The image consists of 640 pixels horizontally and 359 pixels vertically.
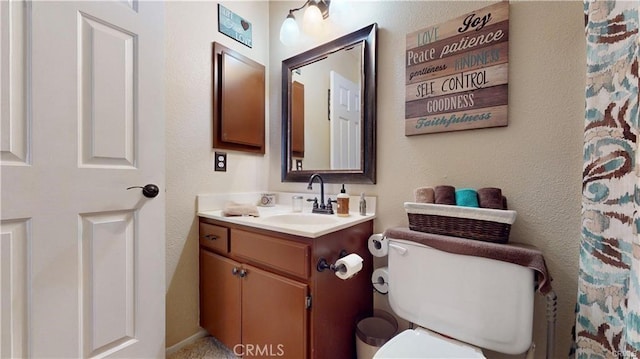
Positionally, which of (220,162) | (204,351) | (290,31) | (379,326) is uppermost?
(290,31)

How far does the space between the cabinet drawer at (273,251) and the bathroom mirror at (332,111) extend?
0.59 meters

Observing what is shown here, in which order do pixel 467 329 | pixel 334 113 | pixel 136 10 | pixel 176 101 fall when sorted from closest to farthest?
pixel 467 329
pixel 136 10
pixel 176 101
pixel 334 113

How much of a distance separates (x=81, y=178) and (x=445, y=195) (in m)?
1.40

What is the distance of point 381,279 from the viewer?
1.24 metres

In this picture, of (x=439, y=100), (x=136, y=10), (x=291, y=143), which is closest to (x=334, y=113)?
(x=291, y=143)

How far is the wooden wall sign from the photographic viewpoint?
3.31 feet

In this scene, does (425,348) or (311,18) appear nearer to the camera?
(425,348)

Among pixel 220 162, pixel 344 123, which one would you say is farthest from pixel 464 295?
pixel 220 162

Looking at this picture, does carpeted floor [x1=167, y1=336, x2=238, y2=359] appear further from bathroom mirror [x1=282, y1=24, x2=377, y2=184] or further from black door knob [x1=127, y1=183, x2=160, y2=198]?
bathroom mirror [x1=282, y1=24, x2=377, y2=184]

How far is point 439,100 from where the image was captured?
114 centimetres

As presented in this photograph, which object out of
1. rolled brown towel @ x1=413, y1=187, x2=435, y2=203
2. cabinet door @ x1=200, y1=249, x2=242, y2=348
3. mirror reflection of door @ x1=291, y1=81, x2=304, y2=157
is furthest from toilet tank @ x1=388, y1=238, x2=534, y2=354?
mirror reflection of door @ x1=291, y1=81, x2=304, y2=157

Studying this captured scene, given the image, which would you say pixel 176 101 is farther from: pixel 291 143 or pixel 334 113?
pixel 334 113

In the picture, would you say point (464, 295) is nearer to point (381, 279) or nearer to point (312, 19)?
point (381, 279)

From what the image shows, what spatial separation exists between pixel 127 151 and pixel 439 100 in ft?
4.50
